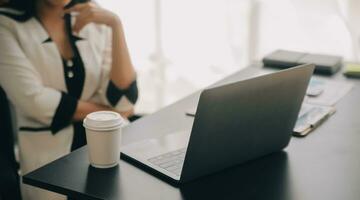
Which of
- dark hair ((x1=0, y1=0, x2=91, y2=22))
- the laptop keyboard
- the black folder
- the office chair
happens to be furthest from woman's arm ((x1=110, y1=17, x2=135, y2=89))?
the laptop keyboard

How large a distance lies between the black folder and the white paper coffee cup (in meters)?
1.03

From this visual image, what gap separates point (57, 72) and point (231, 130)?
2.93 feet

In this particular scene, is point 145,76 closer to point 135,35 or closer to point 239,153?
point 135,35

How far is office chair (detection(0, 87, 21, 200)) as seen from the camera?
1400 millimetres

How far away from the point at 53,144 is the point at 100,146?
2.25 ft

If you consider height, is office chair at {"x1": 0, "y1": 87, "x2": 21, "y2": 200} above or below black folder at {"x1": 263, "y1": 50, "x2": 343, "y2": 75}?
below

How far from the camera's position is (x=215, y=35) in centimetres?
262

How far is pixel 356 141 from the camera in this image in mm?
1301

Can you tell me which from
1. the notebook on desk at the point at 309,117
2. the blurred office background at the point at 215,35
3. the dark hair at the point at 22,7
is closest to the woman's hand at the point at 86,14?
the dark hair at the point at 22,7

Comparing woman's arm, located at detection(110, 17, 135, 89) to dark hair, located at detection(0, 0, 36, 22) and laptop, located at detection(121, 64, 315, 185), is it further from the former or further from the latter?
laptop, located at detection(121, 64, 315, 185)

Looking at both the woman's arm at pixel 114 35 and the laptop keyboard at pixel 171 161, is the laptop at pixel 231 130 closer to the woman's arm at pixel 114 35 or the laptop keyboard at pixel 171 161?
the laptop keyboard at pixel 171 161

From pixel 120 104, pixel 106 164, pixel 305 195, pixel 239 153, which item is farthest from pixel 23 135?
pixel 305 195

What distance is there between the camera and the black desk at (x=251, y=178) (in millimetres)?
1032

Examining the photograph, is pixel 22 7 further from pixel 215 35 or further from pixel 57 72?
pixel 215 35
